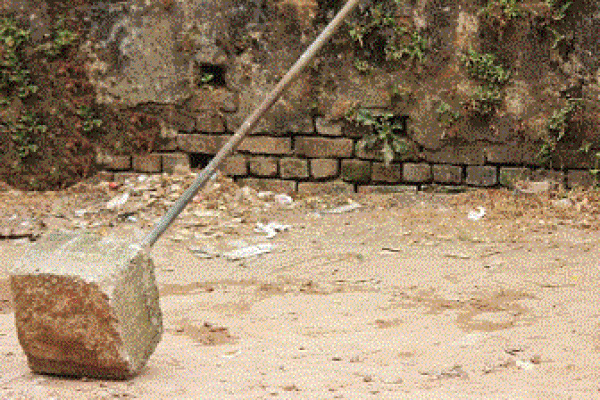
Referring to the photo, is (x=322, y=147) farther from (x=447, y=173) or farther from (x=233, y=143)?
(x=233, y=143)

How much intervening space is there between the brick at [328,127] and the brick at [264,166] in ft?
1.16

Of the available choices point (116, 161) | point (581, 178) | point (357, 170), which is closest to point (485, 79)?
point (581, 178)

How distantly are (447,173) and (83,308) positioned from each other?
333 cm

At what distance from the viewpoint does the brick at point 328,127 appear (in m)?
5.99

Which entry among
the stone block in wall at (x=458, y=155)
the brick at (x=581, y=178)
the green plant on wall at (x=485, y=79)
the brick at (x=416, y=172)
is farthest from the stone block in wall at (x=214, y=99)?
the brick at (x=581, y=178)

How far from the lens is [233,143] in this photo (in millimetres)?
3584

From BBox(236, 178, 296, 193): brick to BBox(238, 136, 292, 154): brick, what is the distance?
0.18 metres

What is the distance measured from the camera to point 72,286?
2990 mm

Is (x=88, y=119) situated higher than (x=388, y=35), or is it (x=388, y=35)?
(x=388, y=35)

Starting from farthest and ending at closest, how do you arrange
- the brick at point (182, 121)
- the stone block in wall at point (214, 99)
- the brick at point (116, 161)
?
1. the brick at point (116, 161)
2. the brick at point (182, 121)
3. the stone block in wall at point (214, 99)

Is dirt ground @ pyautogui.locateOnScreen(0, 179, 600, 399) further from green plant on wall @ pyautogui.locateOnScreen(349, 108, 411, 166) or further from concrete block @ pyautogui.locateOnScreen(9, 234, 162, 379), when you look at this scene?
green plant on wall @ pyautogui.locateOnScreen(349, 108, 411, 166)

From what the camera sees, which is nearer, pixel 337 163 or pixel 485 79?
pixel 485 79

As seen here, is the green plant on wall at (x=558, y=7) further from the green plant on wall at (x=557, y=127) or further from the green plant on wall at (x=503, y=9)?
the green plant on wall at (x=557, y=127)

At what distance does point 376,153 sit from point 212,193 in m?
1.01
